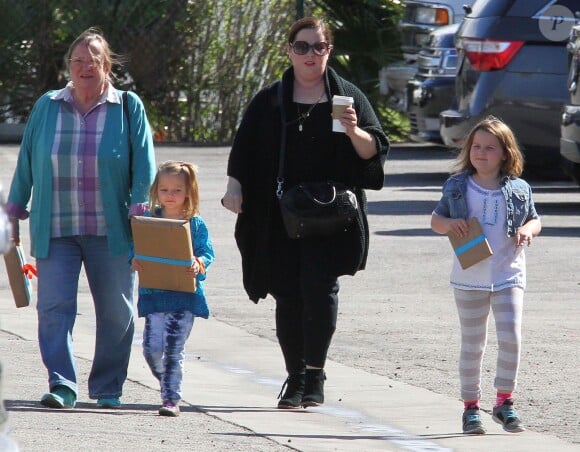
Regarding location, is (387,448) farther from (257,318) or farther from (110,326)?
(257,318)

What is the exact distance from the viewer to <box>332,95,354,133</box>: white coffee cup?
719cm

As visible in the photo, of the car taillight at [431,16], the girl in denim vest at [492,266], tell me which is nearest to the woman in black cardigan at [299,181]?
the girl in denim vest at [492,266]

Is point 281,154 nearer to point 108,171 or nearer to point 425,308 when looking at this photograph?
point 108,171

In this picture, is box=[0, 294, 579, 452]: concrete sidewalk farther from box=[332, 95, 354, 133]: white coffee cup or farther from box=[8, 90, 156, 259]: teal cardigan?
box=[332, 95, 354, 133]: white coffee cup

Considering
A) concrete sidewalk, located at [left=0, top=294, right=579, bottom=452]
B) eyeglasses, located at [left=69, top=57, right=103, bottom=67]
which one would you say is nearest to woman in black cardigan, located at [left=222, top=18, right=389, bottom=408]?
concrete sidewalk, located at [left=0, top=294, right=579, bottom=452]

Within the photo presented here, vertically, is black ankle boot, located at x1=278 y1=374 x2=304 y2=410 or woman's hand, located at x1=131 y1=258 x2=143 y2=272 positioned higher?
woman's hand, located at x1=131 y1=258 x2=143 y2=272

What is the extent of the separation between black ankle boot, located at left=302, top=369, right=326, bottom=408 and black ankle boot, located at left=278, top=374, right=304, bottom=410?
3cm

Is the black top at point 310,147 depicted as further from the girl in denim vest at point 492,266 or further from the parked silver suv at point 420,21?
the parked silver suv at point 420,21

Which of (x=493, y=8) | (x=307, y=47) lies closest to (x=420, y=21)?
(x=493, y=8)

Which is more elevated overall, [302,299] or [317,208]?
[317,208]

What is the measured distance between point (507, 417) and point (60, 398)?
1.97 metres

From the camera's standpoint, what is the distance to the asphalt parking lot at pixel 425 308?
26.6 ft

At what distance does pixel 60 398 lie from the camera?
7.38 meters

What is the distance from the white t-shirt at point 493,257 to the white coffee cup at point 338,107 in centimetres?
65
